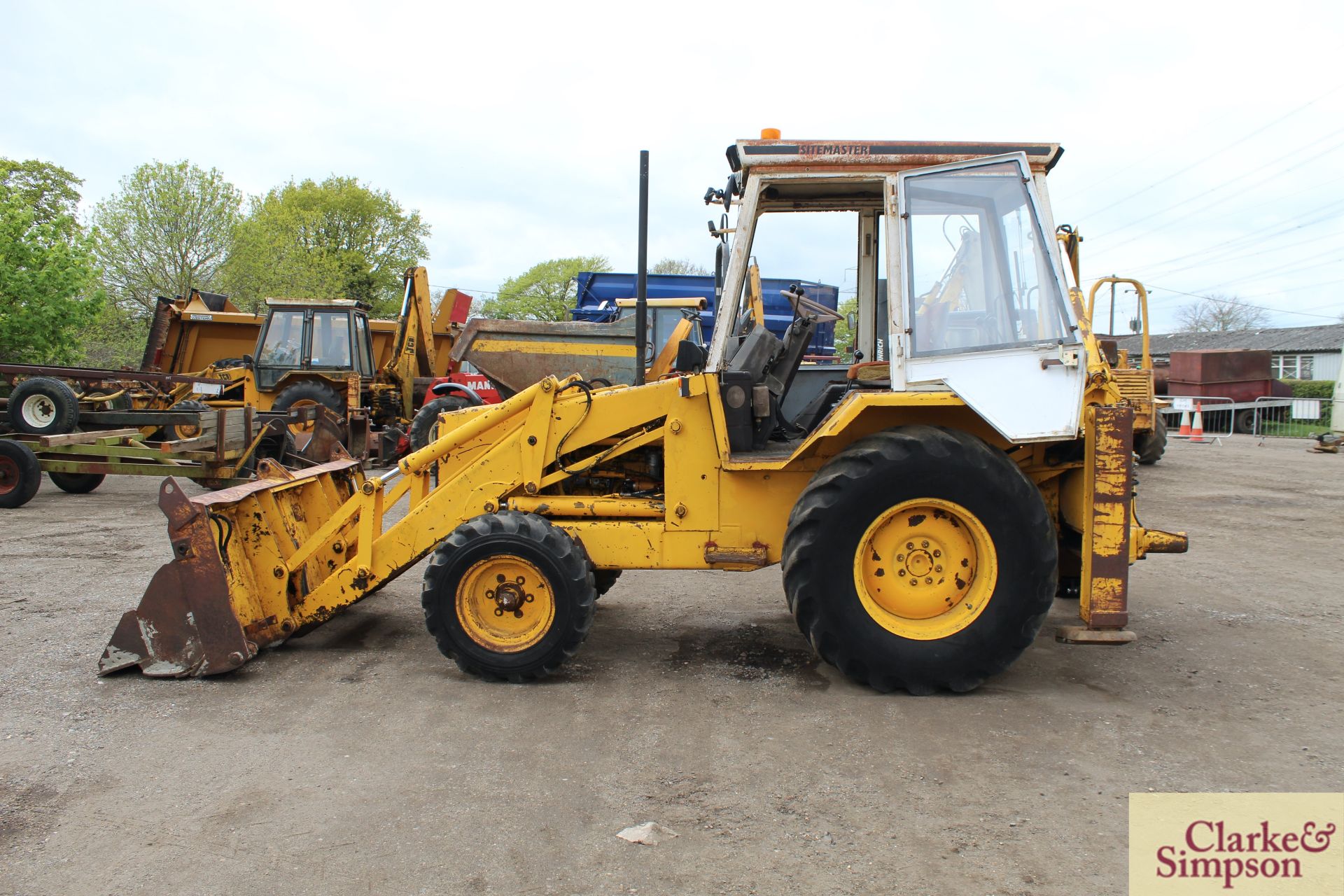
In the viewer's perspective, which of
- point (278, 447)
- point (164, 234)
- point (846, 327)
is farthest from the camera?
point (164, 234)

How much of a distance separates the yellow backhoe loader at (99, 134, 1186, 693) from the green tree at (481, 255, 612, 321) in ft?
187

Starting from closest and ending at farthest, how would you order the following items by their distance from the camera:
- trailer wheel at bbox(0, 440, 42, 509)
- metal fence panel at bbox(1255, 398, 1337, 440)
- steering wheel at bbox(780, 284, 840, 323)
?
steering wheel at bbox(780, 284, 840, 323)
trailer wheel at bbox(0, 440, 42, 509)
metal fence panel at bbox(1255, 398, 1337, 440)

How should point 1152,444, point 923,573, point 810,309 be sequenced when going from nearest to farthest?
point 923,573
point 810,309
point 1152,444

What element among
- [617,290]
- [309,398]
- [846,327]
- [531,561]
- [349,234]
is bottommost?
[531,561]

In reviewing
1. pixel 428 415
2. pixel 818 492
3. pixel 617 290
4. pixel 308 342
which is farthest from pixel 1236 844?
pixel 617 290

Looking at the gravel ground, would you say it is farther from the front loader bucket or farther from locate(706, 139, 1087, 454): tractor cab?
locate(706, 139, 1087, 454): tractor cab

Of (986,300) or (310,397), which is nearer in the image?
(986,300)

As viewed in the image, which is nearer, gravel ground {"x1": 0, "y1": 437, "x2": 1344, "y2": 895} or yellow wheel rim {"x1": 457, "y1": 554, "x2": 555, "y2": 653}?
gravel ground {"x1": 0, "y1": 437, "x2": 1344, "y2": 895}

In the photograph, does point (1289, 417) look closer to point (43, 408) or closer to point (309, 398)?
point (309, 398)

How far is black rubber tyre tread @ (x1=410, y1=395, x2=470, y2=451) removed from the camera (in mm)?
12078

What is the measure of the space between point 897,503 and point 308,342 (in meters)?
11.4

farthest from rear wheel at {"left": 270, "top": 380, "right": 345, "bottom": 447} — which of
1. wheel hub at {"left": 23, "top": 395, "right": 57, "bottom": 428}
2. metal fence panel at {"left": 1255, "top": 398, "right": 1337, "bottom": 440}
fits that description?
metal fence panel at {"left": 1255, "top": 398, "right": 1337, "bottom": 440}

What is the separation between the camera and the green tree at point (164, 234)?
3272 centimetres

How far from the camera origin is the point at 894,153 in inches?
168
